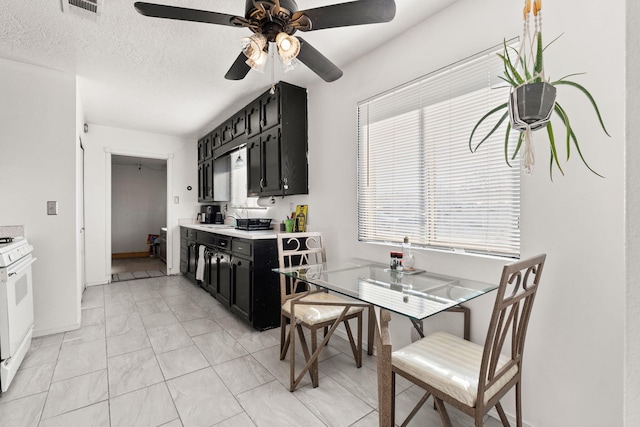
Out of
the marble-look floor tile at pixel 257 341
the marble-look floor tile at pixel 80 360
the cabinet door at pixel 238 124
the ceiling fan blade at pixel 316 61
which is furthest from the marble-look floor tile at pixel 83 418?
the cabinet door at pixel 238 124

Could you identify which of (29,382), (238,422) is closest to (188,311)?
(29,382)

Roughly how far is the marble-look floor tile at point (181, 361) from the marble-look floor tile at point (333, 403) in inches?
33.3

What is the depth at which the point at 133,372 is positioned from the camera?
2.11 metres

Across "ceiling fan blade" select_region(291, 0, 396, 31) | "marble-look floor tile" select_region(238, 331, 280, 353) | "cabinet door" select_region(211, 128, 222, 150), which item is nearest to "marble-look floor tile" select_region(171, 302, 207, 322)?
"marble-look floor tile" select_region(238, 331, 280, 353)

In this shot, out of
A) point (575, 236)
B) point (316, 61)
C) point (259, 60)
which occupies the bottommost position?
point (575, 236)

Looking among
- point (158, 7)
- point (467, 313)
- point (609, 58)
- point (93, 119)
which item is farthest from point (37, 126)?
point (609, 58)

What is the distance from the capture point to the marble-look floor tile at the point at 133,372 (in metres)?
1.94

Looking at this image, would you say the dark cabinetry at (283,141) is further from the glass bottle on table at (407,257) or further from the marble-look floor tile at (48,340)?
the marble-look floor tile at (48,340)

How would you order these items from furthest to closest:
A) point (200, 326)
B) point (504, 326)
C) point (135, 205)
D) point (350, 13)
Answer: point (135, 205) < point (200, 326) < point (350, 13) < point (504, 326)

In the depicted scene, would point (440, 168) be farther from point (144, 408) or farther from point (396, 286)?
point (144, 408)

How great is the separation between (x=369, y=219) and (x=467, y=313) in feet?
3.36

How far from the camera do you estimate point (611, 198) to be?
1.29m

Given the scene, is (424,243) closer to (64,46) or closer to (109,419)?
(109,419)

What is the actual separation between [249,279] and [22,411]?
5.26 feet
